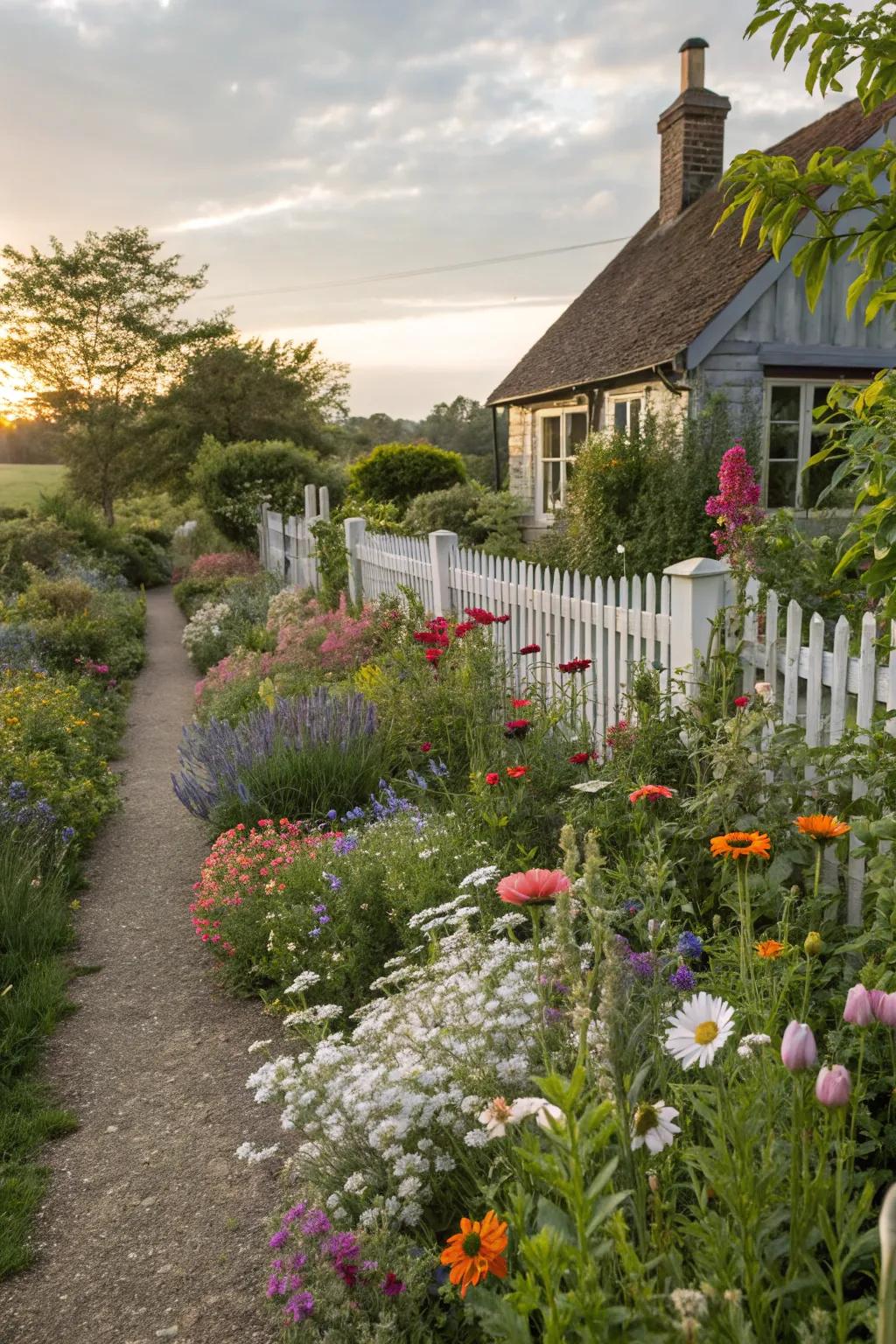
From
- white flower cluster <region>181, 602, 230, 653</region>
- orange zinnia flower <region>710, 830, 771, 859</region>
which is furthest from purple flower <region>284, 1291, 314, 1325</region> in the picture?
white flower cluster <region>181, 602, 230, 653</region>

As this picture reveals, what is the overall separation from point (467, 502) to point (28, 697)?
10.6 m

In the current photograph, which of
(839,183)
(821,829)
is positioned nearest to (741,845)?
(821,829)

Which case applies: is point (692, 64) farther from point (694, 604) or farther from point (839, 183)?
point (839, 183)

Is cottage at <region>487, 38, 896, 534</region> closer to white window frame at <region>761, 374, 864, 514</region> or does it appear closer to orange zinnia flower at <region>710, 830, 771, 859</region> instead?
white window frame at <region>761, 374, 864, 514</region>

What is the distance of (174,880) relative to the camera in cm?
513

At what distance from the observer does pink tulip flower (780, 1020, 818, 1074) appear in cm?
123

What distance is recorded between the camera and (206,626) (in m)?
11.8

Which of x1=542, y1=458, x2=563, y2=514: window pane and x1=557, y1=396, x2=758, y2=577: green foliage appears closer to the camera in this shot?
x1=557, y1=396, x2=758, y2=577: green foliage

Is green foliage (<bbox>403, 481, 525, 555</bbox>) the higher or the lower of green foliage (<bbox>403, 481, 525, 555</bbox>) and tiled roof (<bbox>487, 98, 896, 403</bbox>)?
the lower

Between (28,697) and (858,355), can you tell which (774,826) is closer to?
(28,697)

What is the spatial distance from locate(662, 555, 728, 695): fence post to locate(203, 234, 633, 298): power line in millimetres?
16249

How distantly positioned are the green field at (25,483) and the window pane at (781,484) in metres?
19.4

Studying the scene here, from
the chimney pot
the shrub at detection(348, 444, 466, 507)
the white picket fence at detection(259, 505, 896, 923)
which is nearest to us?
the white picket fence at detection(259, 505, 896, 923)

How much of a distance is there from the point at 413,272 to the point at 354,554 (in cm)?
2395
